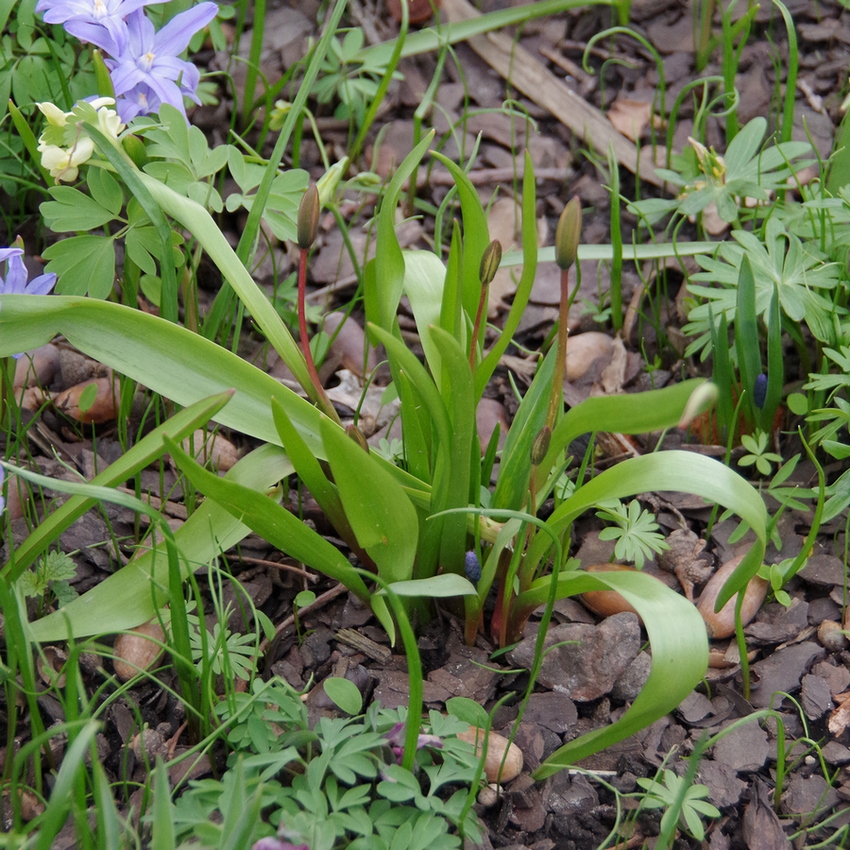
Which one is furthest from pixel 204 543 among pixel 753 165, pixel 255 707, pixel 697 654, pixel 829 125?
pixel 829 125

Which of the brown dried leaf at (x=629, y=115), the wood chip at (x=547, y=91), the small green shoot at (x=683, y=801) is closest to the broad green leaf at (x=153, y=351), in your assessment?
the small green shoot at (x=683, y=801)

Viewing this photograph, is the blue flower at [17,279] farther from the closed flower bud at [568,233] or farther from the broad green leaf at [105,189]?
the closed flower bud at [568,233]

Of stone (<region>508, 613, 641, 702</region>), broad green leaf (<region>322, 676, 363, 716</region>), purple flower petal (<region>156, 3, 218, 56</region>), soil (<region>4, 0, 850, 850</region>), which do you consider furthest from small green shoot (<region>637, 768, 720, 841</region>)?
purple flower petal (<region>156, 3, 218, 56</region>)

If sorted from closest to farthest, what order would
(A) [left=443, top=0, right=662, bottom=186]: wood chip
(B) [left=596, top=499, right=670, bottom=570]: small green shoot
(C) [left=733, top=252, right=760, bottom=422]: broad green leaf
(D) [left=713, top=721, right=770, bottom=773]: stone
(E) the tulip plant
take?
(E) the tulip plant → (D) [left=713, top=721, right=770, bottom=773]: stone → (B) [left=596, top=499, right=670, bottom=570]: small green shoot → (C) [left=733, top=252, right=760, bottom=422]: broad green leaf → (A) [left=443, top=0, right=662, bottom=186]: wood chip

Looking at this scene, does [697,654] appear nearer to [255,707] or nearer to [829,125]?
[255,707]

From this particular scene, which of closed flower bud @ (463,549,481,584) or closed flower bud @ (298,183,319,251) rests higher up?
closed flower bud @ (298,183,319,251)

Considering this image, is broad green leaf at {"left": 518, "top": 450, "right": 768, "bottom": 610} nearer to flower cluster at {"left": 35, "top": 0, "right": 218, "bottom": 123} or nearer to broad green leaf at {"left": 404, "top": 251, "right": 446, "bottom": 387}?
broad green leaf at {"left": 404, "top": 251, "right": 446, "bottom": 387}

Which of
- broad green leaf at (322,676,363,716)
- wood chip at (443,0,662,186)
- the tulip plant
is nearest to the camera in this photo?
the tulip plant
